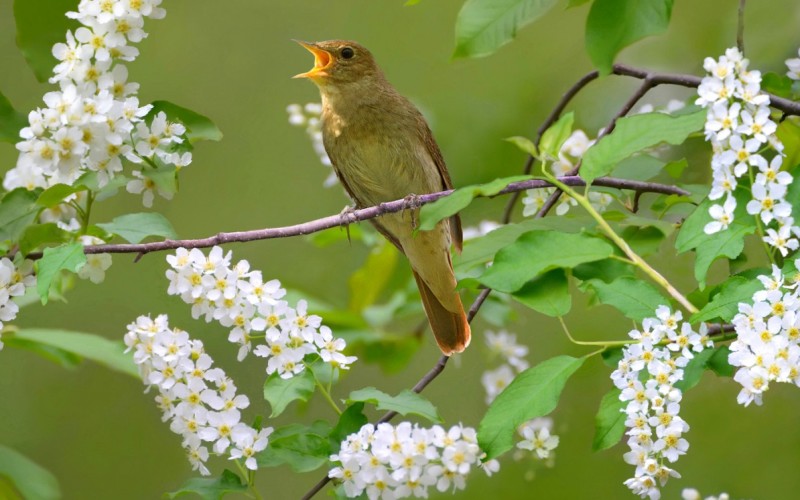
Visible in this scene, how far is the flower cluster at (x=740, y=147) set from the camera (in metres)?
2.17

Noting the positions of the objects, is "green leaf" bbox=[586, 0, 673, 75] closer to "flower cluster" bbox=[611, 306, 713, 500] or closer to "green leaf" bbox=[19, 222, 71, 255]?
"flower cluster" bbox=[611, 306, 713, 500]

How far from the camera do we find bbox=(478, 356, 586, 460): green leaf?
2234mm

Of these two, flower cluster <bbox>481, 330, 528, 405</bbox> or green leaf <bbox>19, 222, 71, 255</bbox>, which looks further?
flower cluster <bbox>481, 330, 528, 405</bbox>

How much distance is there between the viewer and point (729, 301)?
2172mm

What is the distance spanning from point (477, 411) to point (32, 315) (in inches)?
132

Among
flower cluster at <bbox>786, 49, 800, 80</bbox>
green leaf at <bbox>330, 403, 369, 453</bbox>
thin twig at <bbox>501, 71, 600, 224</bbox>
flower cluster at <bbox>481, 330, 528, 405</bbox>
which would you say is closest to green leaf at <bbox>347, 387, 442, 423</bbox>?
green leaf at <bbox>330, 403, 369, 453</bbox>

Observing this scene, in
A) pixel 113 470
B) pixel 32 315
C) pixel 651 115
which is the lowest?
pixel 113 470

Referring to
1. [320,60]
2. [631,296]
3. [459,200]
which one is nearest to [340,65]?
[320,60]

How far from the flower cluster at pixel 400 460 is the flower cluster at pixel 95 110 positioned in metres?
0.88

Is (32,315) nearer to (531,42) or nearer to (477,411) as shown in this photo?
(477,411)

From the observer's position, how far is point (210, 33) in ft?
33.9

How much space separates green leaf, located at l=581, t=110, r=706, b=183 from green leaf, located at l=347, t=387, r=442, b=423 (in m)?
0.64

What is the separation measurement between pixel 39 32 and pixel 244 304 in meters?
0.92

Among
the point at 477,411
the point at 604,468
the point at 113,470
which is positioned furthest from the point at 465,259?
the point at 113,470
